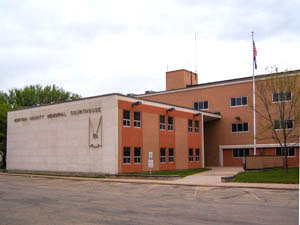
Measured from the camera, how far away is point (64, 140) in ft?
123

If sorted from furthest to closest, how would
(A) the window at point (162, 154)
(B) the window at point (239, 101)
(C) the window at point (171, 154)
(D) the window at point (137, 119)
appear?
(B) the window at point (239, 101) < (C) the window at point (171, 154) < (A) the window at point (162, 154) < (D) the window at point (137, 119)

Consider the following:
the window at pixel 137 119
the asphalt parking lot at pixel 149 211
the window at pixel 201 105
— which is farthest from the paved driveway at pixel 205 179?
the window at pixel 201 105

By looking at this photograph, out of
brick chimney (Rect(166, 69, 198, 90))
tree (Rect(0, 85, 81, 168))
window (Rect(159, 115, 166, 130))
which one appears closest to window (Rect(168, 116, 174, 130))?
window (Rect(159, 115, 166, 130))

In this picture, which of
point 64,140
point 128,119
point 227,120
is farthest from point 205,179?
point 227,120

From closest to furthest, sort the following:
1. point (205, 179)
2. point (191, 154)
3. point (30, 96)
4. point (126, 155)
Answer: point (205, 179) → point (126, 155) → point (191, 154) → point (30, 96)

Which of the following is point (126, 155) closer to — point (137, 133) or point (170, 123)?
point (137, 133)

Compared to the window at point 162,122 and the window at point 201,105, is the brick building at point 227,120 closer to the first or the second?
the window at point 201,105

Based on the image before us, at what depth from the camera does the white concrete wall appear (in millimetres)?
33594

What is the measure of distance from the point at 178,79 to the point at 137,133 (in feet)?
76.7

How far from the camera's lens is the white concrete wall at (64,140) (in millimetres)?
33594

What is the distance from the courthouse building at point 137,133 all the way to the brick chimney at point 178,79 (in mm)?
3560

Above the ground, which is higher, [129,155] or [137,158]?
[129,155]

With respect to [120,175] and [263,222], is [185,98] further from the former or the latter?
[263,222]

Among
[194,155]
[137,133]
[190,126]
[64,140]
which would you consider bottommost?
[194,155]
